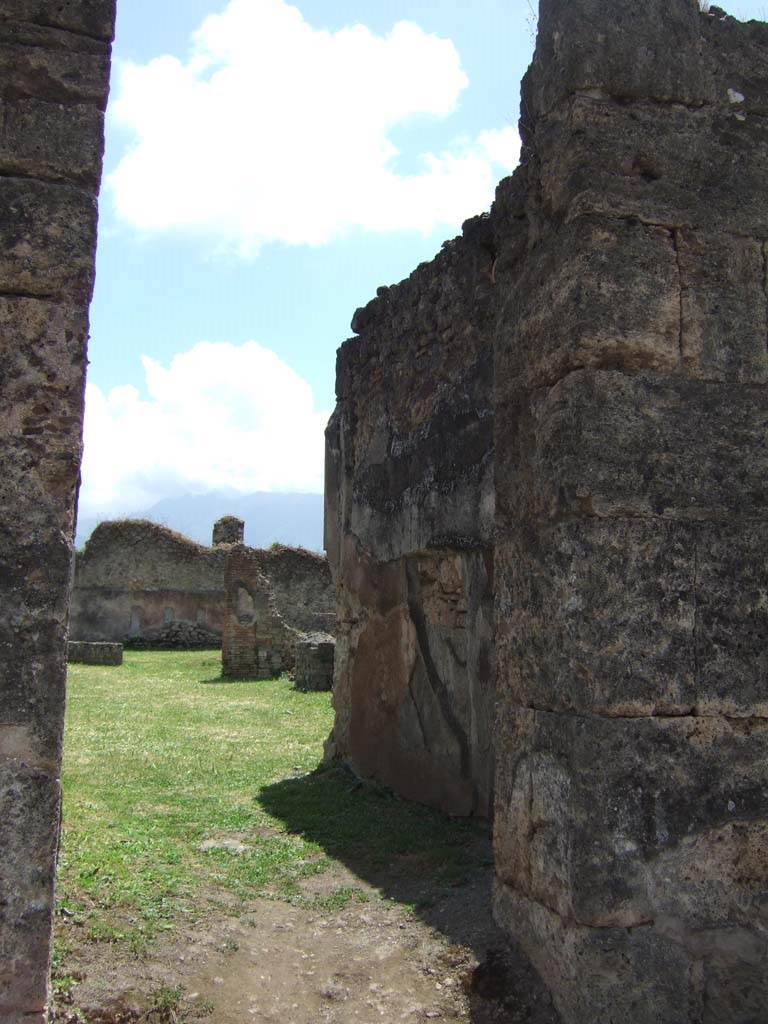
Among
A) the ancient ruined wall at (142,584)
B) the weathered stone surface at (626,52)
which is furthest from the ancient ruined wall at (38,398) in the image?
the ancient ruined wall at (142,584)

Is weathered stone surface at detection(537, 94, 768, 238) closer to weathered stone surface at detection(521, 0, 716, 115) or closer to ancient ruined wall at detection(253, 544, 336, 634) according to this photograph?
weathered stone surface at detection(521, 0, 716, 115)

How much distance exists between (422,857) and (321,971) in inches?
63.0

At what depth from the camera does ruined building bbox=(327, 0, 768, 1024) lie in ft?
10.7

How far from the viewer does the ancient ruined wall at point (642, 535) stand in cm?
325

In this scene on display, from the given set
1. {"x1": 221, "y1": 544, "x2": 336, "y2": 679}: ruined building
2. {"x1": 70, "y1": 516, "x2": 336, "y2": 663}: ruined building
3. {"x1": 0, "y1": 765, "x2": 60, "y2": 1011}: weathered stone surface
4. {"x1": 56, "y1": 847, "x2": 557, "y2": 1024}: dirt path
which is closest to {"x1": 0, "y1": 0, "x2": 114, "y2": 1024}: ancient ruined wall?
{"x1": 0, "y1": 765, "x2": 60, "y2": 1011}: weathered stone surface

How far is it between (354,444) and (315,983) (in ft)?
16.4

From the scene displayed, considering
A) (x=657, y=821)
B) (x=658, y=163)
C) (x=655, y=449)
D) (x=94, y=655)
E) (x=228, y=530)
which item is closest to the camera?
(x=657, y=821)

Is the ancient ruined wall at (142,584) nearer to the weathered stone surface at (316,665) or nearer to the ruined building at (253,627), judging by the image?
the ruined building at (253,627)

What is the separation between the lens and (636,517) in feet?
11.0

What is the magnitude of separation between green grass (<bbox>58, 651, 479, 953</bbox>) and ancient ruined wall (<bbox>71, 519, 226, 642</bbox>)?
16894mm

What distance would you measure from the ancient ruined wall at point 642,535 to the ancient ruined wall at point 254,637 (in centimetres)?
1559

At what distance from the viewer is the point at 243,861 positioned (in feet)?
18.0

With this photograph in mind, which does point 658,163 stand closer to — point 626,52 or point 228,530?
point 626,52

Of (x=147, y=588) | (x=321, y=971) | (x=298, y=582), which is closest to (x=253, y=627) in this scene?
(x=298, y=582)
